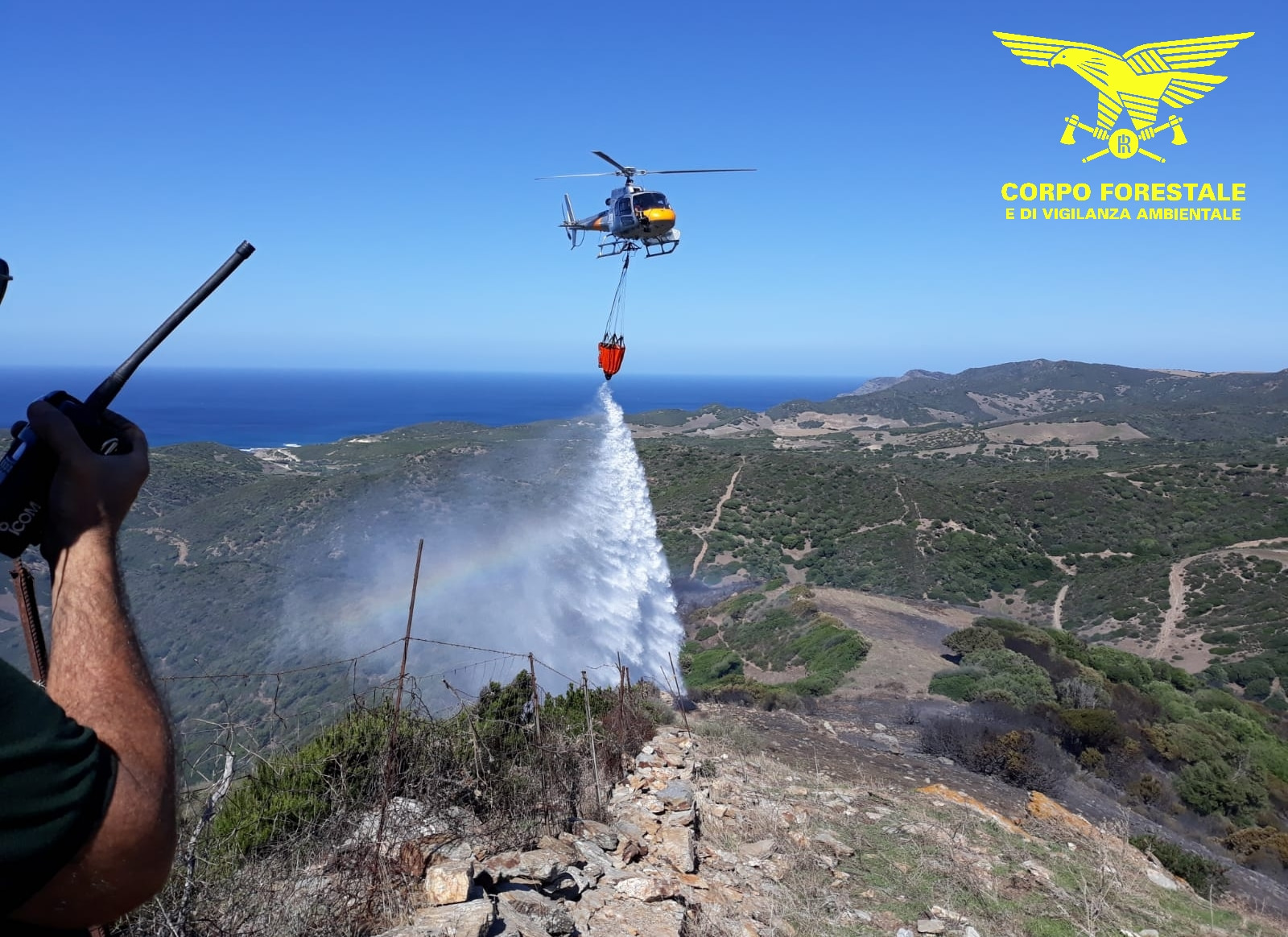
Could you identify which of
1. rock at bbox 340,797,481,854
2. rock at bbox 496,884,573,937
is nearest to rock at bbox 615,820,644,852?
rock at bbox 340,797,481,854

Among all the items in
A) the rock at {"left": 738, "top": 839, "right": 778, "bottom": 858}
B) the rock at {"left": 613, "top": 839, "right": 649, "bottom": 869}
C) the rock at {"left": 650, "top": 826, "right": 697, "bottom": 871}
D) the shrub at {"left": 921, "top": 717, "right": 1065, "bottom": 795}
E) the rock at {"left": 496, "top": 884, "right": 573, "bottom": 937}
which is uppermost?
the rock at {"left": 496, "top": 884, "right": 573, "bottom": 937}

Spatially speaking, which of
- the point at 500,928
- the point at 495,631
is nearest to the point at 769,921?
the point at 500,928

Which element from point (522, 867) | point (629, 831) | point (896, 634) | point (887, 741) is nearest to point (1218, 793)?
point (887, 741)

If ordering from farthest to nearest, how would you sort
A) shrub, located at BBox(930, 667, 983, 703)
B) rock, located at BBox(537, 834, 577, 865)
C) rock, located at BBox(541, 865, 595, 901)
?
1. shrub, located at BBox(930, 667, 983, 703)
2. rock, located at BBox(537, 834, 577, 865)
3. rock, located at BBox(541, 865, 595, 901)

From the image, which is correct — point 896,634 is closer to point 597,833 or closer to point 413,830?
point 597,833

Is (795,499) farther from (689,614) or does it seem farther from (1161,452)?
(1161,452)

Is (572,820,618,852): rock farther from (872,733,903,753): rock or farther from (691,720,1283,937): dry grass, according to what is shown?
(872,733,903,753): rock

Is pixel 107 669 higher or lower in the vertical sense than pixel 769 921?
higher
